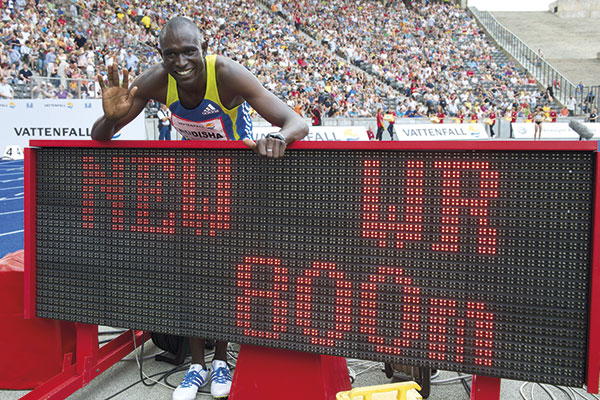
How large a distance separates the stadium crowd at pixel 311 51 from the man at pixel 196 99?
13.2 m

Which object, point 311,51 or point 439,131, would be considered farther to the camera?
point 311,51

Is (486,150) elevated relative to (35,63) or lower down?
lower down

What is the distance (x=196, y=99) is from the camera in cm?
357

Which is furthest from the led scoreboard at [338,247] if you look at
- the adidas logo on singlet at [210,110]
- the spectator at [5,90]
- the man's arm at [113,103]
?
the spectator at [5,90]

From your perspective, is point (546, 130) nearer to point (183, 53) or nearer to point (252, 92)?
point (252, 92)

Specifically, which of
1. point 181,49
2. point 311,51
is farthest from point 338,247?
point 311,51

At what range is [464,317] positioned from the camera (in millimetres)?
2445

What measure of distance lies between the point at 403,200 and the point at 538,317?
0.81 meters

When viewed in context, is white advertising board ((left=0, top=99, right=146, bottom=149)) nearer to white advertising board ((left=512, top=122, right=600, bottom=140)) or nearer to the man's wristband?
the man's wristband

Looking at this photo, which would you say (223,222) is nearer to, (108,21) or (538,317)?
(538,317)

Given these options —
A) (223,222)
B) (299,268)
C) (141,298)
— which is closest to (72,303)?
(141,298)

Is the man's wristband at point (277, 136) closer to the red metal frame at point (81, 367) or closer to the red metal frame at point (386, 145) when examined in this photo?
the red metal frame at point (386, 145)

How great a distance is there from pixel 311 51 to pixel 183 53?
30823 millimetres

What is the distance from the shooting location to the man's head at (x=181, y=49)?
3113mm
